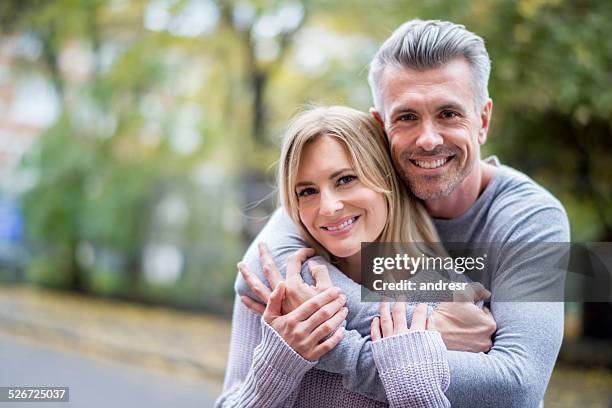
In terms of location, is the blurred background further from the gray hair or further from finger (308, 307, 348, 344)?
finger (308, 307, 348, 344)

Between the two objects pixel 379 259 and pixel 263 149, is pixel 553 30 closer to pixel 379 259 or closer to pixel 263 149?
pixel 379 259

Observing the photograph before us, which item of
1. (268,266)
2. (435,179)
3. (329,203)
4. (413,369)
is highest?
(435,179)

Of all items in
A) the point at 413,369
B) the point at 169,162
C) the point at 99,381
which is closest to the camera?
the point at 413,369

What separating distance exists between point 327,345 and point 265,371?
0.20 meters

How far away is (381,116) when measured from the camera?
2318 millimetres

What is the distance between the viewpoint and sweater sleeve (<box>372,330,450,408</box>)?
1.85 metres

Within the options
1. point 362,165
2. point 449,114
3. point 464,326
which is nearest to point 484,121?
point 449,114

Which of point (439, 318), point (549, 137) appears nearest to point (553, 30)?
point (549, 137)

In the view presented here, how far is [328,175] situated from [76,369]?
7344 millimetres

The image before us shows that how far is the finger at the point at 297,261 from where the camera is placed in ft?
6.85

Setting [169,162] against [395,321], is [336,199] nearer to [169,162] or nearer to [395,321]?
[395,321]

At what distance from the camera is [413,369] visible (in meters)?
1.87

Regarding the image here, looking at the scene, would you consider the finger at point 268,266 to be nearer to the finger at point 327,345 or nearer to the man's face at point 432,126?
the finger at point 327,345

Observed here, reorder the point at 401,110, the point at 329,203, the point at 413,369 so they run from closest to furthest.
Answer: the point at 413,369 < the point at 329,203 < the point at 401,110
